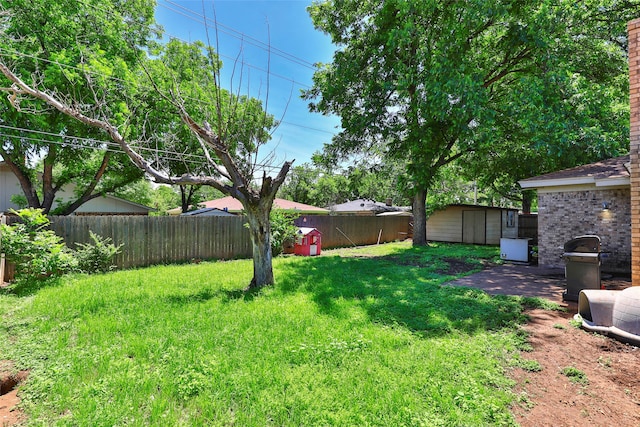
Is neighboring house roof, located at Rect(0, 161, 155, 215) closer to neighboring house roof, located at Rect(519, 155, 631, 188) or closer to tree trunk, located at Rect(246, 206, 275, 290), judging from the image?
tree trunk, located at Rect(246, 206, 275, 290)

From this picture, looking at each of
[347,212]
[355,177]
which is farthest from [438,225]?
[347,212]

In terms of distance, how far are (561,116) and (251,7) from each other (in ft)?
28.1

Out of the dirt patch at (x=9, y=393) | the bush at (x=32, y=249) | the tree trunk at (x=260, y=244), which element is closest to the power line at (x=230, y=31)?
the tree trunk at (x=260, y=244)

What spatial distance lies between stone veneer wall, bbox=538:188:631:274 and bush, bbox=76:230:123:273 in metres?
11.3

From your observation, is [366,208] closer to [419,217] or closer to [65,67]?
[419,217]

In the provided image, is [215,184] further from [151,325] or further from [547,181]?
[547,181]

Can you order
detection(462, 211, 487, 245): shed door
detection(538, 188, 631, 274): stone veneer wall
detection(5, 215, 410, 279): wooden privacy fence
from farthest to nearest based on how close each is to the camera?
1. detection(462, 211, 487, 245): shed door
2. detection(5, 215, 410, 279): wooden privacy fence
3. detection(538, 188, 631, 274): stone veneer wall

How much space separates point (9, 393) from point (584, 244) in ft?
24.9

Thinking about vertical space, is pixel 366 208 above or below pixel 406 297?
above

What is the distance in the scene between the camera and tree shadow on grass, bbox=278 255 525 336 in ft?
13.7

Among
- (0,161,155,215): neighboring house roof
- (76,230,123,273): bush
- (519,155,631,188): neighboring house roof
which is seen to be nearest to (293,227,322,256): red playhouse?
(76,230,123,273): bush

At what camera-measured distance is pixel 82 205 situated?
55.0ft

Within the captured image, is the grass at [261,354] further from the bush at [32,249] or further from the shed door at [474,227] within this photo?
the shed door at [474,227]

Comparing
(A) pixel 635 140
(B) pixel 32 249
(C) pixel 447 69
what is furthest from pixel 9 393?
(C) pixel 447 69
